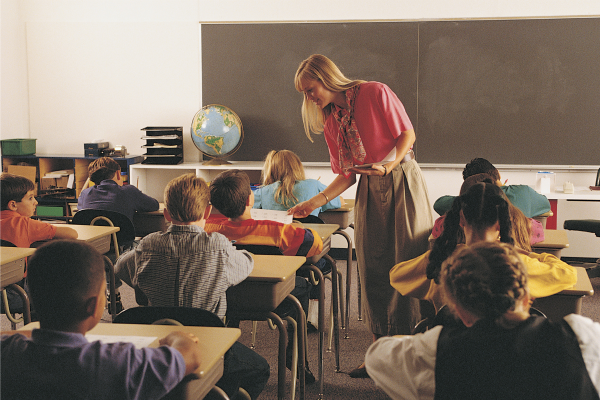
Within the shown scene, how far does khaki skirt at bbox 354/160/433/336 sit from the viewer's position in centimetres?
244

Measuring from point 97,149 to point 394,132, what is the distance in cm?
361

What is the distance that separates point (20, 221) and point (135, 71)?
2.95 metres

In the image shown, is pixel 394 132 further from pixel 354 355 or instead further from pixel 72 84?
pixel 72 84

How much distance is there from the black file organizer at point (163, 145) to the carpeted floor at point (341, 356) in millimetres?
1460

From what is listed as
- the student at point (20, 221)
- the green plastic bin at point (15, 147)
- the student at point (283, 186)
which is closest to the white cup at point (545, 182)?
the student at point (283, 186)

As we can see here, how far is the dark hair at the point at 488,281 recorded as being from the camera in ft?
3.43

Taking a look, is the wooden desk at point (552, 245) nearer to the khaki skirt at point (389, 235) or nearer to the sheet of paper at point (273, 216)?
the khaki skirt at point (389, 235)

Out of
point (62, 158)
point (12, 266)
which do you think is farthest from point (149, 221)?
point (62, 158)

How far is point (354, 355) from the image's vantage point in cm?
299

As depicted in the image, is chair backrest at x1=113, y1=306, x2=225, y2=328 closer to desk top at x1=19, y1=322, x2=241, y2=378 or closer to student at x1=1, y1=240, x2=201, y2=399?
desk top at x1=19, y1=322, x2=241, y2=378

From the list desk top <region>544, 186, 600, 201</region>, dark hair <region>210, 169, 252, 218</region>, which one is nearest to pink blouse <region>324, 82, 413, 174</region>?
dark hair <region>210, 169, 252, 218</region>

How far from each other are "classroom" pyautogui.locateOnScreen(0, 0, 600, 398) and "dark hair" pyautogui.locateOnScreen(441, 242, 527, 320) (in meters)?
3.95

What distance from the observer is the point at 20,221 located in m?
2.70

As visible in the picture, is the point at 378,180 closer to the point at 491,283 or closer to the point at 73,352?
the point at 491,283
